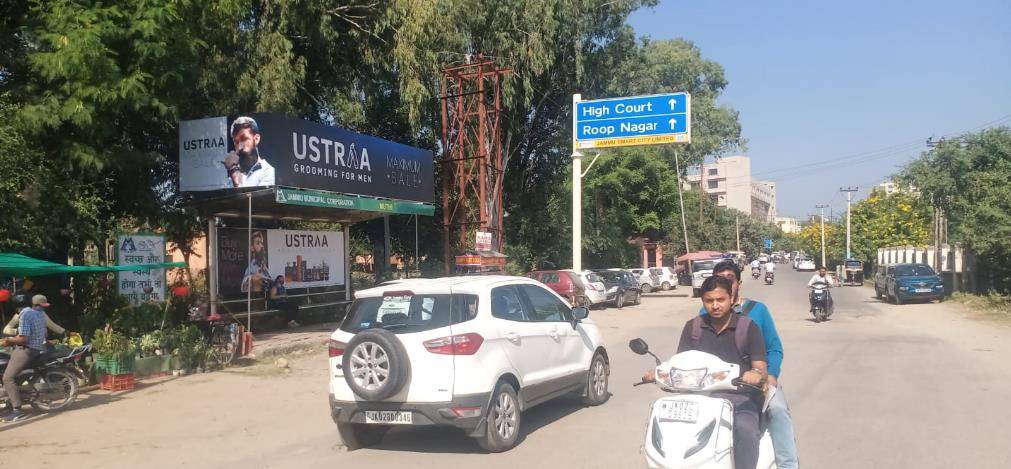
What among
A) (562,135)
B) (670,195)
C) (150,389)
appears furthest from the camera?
(670,195)

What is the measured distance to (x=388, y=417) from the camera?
22.8 ft

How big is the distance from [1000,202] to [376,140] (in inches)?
822

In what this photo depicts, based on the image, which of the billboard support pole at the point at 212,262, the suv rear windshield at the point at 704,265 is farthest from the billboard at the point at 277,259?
the suv rear windshield at the point at 704,265

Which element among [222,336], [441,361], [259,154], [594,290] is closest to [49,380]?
[222,336]

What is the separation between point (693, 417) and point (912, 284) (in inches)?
1125

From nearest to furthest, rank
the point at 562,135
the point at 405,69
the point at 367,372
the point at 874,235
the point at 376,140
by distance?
the point at 367,372 → the point at 376,140 → the point at 405,69 → the point at 562,135 → the point at 874,235

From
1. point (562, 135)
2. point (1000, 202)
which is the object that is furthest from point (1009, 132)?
point (562, 135)

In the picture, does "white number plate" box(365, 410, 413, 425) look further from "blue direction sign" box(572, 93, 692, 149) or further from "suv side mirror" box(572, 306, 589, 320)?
"blue direction sign" box(572, 93, 692, 149)

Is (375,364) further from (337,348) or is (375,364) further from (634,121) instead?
(634,121)

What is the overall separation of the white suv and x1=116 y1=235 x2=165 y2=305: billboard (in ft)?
30.4

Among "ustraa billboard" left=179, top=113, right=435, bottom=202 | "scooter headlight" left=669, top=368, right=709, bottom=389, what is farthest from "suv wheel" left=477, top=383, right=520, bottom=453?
"ustraa billboard" left=179, top=113, right=435, bottom=202

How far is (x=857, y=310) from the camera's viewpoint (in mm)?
26453

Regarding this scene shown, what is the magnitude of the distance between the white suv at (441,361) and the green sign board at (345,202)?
926 cm

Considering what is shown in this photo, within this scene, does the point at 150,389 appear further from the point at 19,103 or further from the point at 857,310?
the point at 857,310
